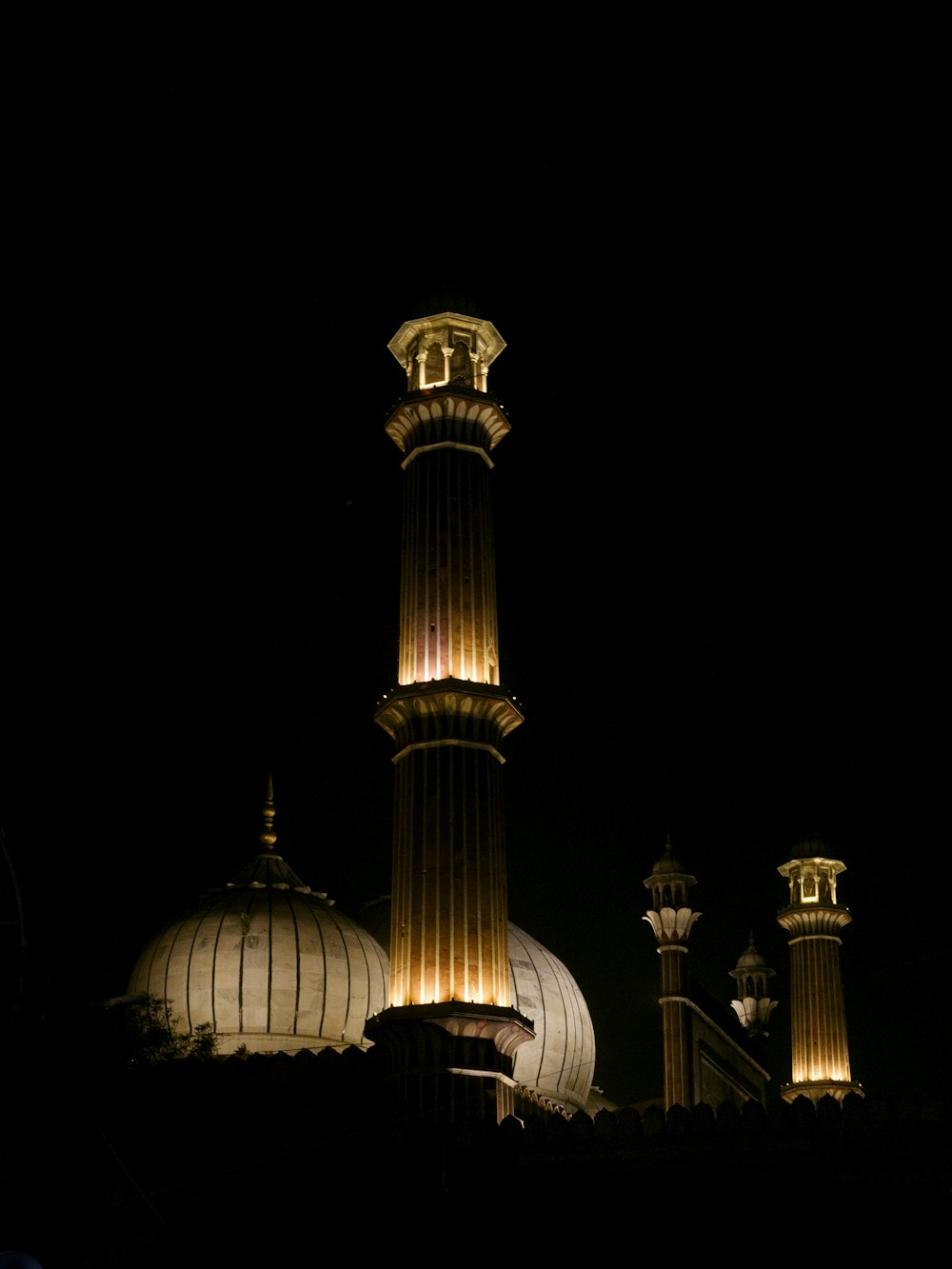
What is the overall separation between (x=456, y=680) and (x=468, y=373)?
4.77 m

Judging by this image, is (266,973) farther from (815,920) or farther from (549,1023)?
(815,920)

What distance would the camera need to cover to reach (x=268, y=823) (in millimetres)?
27312

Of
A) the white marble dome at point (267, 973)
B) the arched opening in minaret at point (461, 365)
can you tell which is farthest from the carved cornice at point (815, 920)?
the arched opening in minaret at point (461, 365)

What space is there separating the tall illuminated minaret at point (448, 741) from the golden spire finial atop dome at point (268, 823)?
677 centimetres

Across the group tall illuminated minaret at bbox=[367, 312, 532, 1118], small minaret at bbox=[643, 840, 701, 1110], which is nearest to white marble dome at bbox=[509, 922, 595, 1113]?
small minaret at bbox=[643, 840, 701, 1110]

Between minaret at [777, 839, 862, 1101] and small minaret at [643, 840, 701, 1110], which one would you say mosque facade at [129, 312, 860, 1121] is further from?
minaret at [777, 839, 862, 1101]

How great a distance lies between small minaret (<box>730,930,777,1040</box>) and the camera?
136ft

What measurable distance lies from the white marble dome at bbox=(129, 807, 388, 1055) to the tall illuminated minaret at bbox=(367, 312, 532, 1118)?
4.04 m

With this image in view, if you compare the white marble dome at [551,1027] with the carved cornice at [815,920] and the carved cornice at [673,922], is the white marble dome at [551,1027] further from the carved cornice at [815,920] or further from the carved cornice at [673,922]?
the carved cornice at [815,920]

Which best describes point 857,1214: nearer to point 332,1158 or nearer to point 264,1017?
point 332,1158

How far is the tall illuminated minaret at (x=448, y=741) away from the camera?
722 inches

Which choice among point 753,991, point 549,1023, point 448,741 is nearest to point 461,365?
point 448,741

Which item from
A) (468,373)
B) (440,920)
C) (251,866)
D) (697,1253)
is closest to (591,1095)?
(251,866)

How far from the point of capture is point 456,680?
65.7 ft
